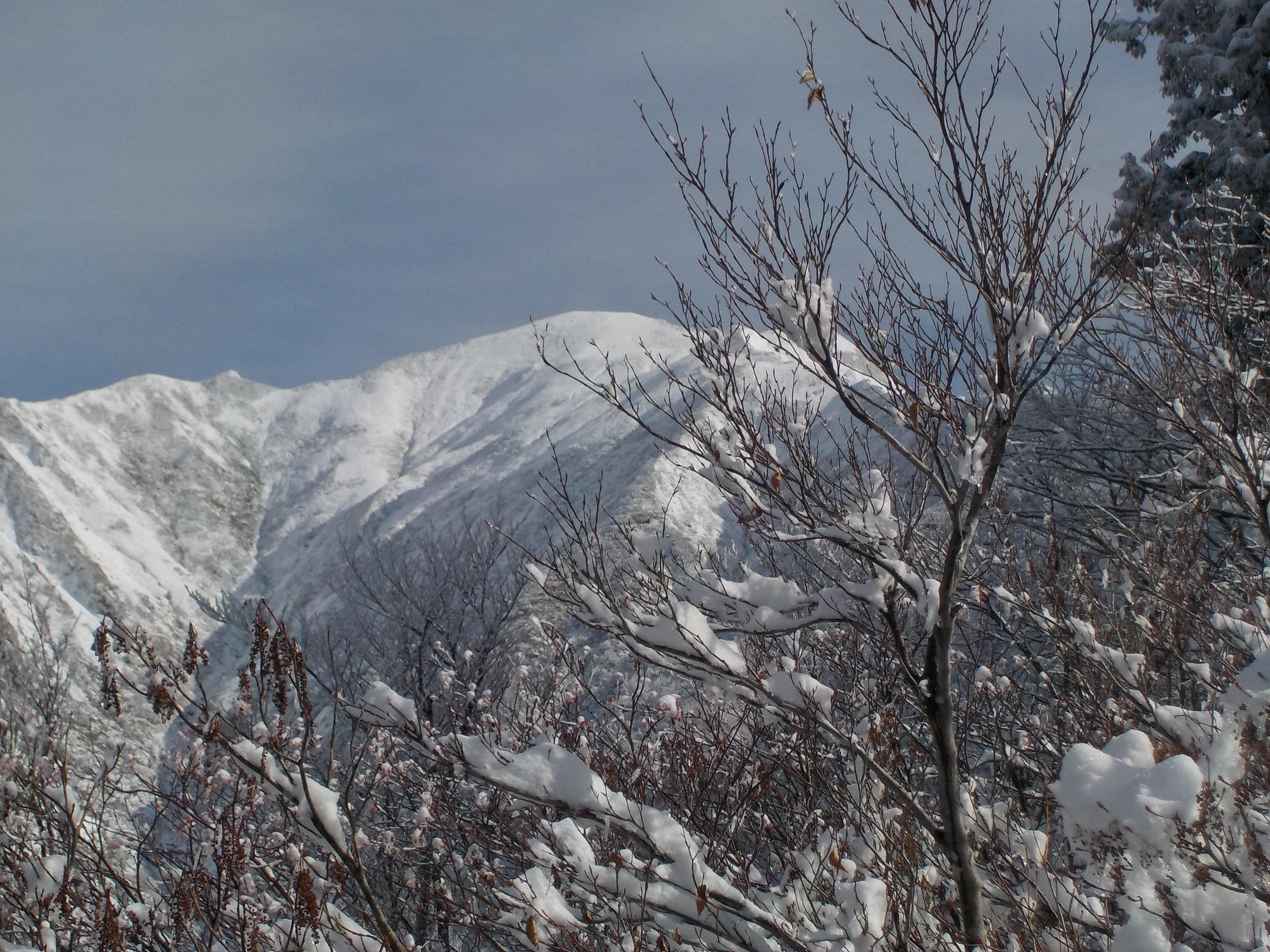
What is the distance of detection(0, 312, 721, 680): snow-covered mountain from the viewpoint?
57500 millimetres

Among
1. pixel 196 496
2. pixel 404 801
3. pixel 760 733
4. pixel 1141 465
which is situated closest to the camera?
pixel 760 733

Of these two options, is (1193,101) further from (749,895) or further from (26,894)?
(26,894)

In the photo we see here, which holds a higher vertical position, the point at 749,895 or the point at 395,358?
the point at 395,358

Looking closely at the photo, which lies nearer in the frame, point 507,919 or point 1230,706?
point 1230,706

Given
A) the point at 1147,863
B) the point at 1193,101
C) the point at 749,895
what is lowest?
the point at 749,895

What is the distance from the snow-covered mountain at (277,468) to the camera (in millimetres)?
57500

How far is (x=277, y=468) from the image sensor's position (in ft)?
302

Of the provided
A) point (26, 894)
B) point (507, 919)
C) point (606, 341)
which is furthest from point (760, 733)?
point (606, 341)

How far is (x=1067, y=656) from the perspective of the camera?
18.5 feet

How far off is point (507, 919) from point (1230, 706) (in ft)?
8.56

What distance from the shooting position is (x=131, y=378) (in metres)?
93.8

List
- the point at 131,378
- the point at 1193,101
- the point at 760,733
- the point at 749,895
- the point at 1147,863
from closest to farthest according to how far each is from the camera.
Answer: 1. the point at 1147,863
2. the point at 749,895
3. the point at 760,733
4. the point at 1193,101
5. the point at 131,378

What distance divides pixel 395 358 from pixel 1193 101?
108573mm

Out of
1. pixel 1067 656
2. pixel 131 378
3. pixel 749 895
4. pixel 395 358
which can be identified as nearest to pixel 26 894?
pixel 749 895
